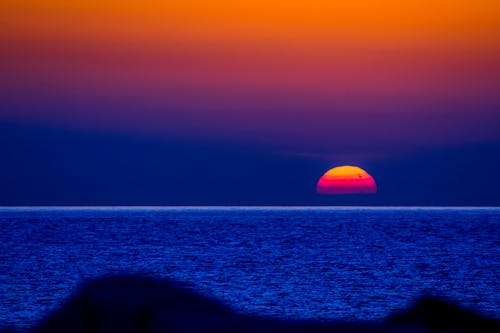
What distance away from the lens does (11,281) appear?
4494 centimetres

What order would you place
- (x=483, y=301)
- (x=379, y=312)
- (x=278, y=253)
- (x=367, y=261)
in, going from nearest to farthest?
(x=379, y=312) → (x=483, y=301) → (x=367, y=261) → (x=278, y=253)

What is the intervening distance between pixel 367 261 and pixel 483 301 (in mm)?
24744

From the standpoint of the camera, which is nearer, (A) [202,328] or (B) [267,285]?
(A) [202,328]

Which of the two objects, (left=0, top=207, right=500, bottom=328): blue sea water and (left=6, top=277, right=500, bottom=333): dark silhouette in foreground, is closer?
(left=6, top=277, right=500, bottom=333): dark silhouette in foreground

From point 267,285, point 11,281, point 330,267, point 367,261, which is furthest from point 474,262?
point 11,281

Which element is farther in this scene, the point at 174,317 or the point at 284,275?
the point at 284,275

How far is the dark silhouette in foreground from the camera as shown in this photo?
3.10 meters

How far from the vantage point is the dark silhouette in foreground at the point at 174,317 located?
3102 millimetres

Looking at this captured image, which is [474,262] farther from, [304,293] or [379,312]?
[379,312]

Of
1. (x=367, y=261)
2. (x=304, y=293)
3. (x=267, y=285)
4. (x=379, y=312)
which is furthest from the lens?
(x=367, y=261)

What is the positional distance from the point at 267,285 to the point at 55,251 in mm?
35645

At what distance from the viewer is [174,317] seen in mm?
3127

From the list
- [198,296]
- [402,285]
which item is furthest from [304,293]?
[198,296]

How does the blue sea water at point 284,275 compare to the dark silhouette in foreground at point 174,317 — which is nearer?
the dark silhouette in foreground at point 174,317
